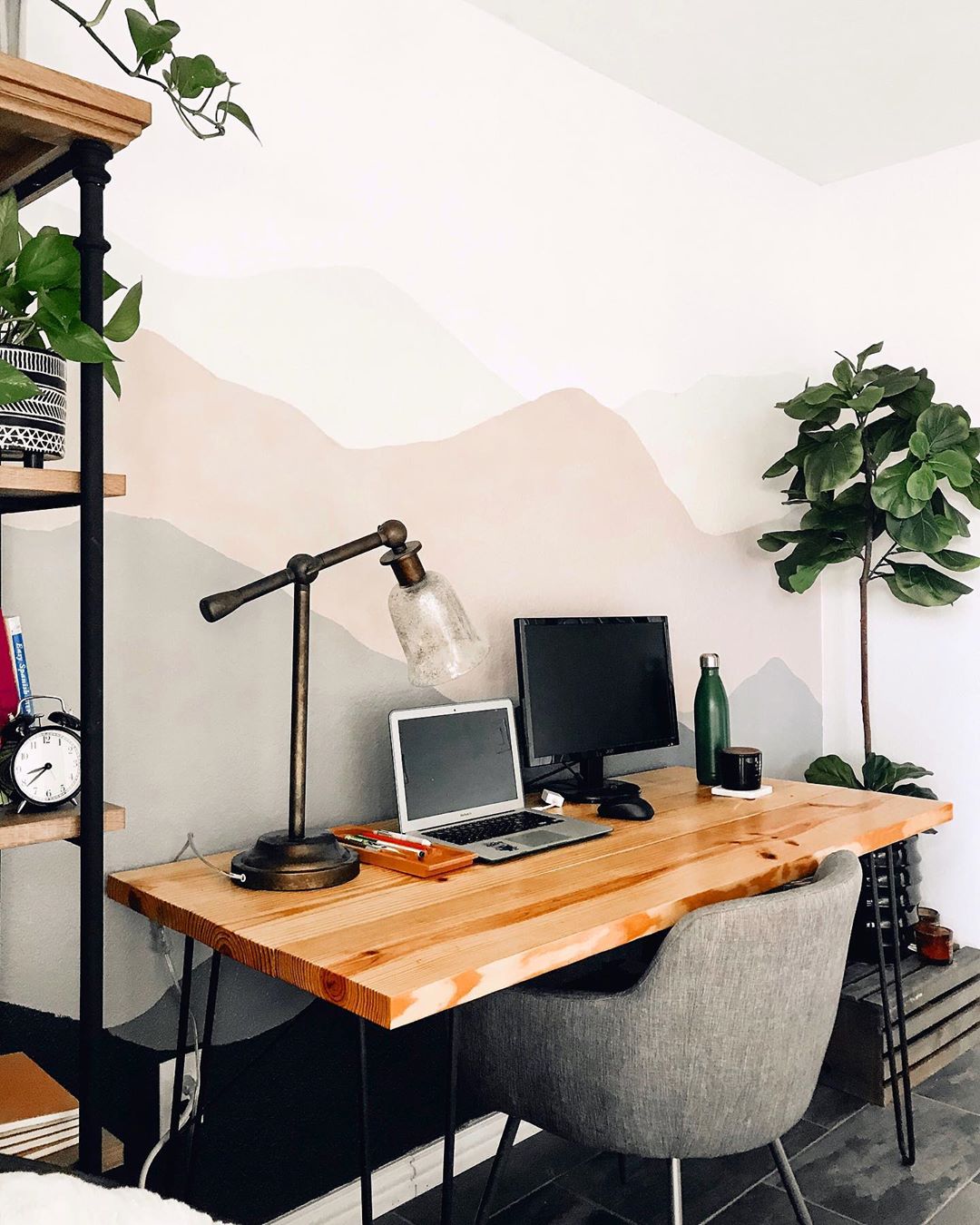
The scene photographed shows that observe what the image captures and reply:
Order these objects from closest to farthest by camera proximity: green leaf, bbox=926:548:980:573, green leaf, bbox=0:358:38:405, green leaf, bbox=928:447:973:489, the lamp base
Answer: green leaf, bbox=0:358:38:405 < the lamp base < green leaf, bbox=928:447:973:489 < green leaf, bbox=926:548:980:573

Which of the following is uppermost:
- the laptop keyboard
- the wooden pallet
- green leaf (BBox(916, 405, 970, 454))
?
green leaf (BBox(916, 405, 970, 454))

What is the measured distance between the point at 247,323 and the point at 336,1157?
161cm

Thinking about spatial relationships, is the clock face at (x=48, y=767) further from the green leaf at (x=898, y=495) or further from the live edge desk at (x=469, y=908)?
the green leaf at (x=898, y=495)

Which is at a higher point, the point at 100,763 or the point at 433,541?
the point at 433,541

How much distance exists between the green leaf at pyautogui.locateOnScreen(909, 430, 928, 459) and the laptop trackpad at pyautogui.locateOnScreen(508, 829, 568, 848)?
1533mm

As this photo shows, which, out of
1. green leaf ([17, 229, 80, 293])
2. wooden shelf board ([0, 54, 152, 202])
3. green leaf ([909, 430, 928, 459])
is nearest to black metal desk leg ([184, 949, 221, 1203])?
green leaf ([17, 229, 80, 293])

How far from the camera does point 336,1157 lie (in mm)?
2008

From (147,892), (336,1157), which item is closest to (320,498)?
(147,892)

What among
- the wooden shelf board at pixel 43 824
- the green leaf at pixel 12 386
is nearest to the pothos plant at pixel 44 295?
the green leaf at pixel 12 386

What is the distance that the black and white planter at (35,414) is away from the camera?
123 cm

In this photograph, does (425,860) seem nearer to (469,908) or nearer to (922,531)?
(469,908)

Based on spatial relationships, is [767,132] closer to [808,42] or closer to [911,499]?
[808,42]

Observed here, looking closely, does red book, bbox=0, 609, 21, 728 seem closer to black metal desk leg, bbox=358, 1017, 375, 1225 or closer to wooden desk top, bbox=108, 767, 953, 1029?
wooden desk top, bbox=108, 767, 953, 1029

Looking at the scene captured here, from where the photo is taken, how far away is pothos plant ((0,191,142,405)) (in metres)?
1.14
